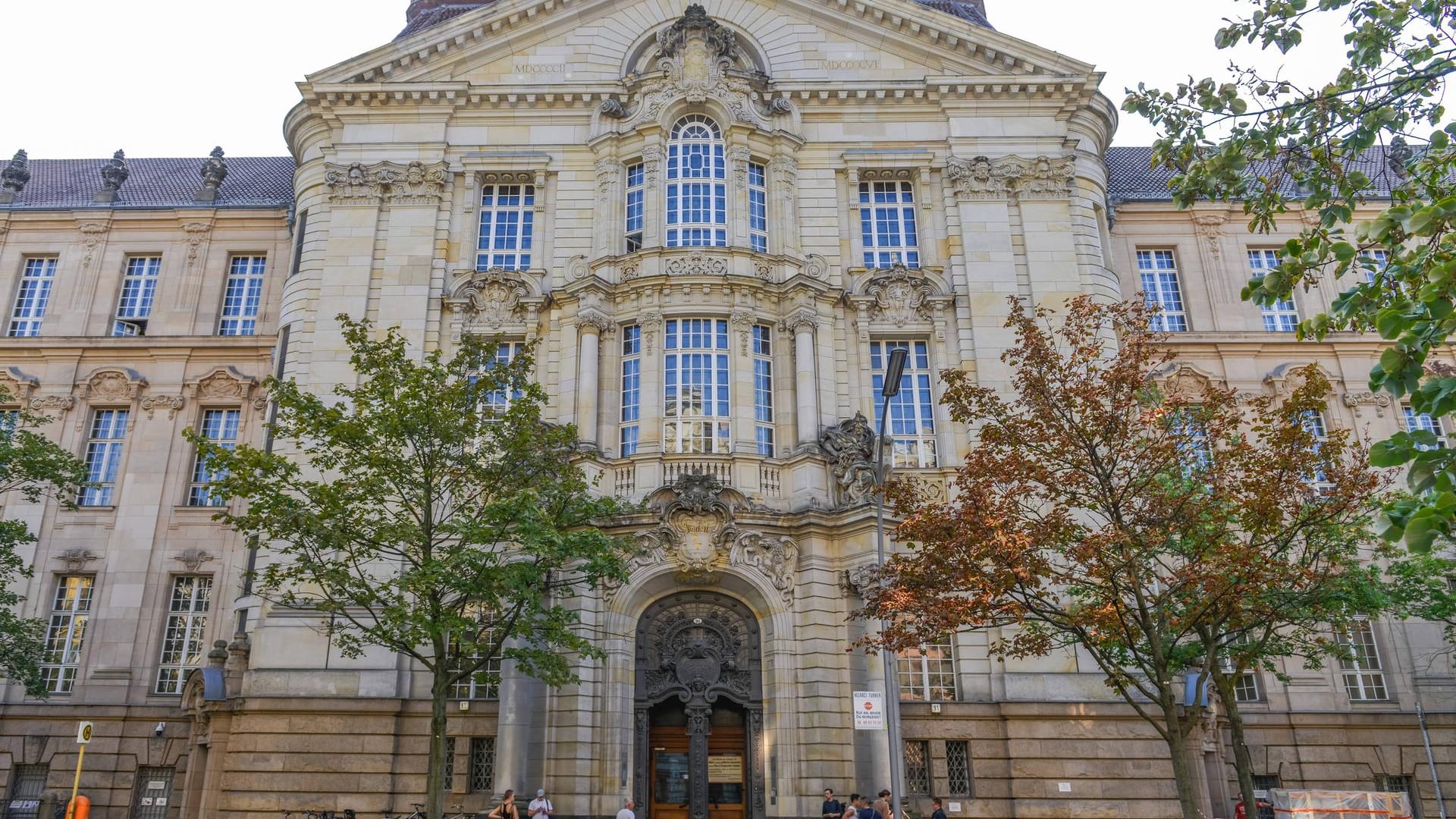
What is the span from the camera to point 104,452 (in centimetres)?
3122

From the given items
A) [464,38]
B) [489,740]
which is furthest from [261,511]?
[464,38]

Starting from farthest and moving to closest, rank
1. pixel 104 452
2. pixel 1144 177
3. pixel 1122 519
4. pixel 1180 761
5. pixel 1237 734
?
pixel 1144 177, pixel 104 452, pixel 1237 734, pixel 1122 519, pixel 1180 761

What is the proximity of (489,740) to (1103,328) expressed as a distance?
57.4 ft

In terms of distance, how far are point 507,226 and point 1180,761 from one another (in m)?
20.6

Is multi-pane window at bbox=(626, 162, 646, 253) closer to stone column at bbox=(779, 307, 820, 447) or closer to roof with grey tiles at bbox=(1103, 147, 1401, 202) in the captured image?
stone column at bbox=(779, 307, 820, 447)

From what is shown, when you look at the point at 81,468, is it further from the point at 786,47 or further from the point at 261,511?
the point at 786,47

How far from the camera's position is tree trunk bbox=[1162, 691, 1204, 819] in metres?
14.7

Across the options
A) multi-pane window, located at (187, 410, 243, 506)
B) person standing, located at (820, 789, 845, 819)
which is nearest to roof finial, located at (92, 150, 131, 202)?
multi-pane window, located at (187, 410, 243, 506)

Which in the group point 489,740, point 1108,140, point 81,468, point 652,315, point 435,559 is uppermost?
point 1108,140

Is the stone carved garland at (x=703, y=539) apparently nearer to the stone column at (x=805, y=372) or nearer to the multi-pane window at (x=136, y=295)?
the stone column at (x=805, y=372)

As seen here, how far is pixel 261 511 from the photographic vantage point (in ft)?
61.2

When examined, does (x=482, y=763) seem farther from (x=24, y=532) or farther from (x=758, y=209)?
(x=758, y=209)

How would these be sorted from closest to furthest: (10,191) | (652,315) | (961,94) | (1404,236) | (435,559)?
1. (1404,236)
2. (435,559)
3. (652,315)
4. (961,94)
5. (10,191)

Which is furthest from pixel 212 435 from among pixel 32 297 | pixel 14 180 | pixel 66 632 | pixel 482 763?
pixel 482 763
